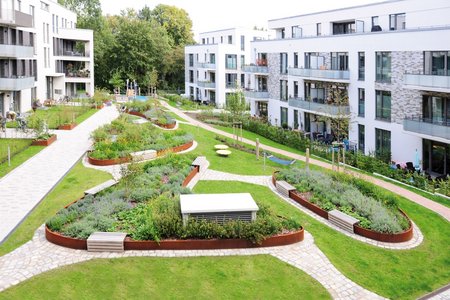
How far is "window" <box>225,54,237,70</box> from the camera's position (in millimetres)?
63375

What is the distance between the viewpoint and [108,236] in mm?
14406

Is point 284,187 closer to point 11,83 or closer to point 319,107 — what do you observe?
point 319,107

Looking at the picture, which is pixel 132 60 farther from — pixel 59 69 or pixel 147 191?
pixel 147 191

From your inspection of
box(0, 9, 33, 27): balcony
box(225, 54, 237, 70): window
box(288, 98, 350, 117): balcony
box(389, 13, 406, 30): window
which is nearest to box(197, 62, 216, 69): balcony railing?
box(225, 54, 237, 70): window

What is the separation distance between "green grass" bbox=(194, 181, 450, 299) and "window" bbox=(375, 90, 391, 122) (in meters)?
15.1

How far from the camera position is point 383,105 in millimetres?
33438

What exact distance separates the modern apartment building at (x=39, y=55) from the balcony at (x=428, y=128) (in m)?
27.4

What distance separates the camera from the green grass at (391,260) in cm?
1364

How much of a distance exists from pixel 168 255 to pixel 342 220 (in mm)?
6222

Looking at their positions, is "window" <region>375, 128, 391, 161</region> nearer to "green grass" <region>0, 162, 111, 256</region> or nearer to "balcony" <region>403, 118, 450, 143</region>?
"balcony" <region>403, 118, 450, 143</region>

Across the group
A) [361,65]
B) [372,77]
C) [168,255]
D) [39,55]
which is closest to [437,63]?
[372,77]

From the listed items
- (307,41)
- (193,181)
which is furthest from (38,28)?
(193,181)

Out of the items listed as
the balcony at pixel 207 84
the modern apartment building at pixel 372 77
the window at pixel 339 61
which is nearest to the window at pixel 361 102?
the modern apartment building at pixel 372 77

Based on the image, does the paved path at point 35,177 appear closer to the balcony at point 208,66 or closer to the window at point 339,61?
the window at point 339,61
